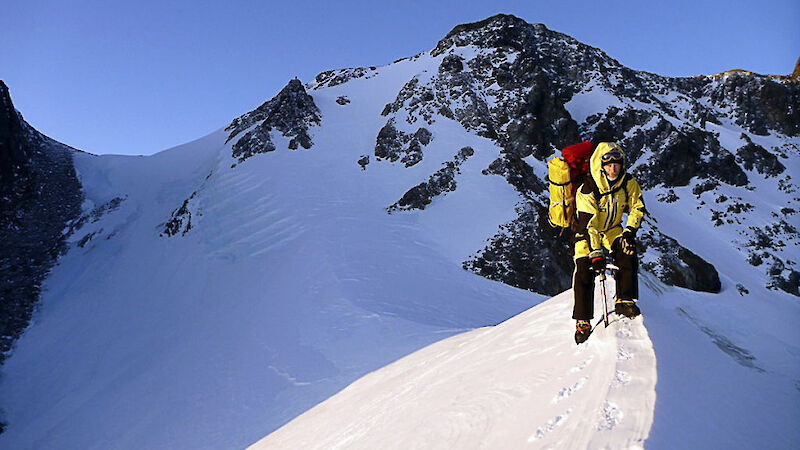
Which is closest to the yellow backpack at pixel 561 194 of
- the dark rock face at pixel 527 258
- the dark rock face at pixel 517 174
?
the dark rock face at pixel 527 258

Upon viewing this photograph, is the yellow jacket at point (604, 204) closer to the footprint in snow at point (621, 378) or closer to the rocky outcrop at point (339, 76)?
the footprint in snow at point (621, 378)

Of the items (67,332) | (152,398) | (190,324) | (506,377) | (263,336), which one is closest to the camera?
(506,377)

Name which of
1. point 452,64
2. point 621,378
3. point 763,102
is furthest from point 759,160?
point 621,378

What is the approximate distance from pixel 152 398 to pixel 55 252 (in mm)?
22134

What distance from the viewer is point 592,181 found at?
5.40 meters

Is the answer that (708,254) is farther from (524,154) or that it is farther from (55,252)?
(55,252)

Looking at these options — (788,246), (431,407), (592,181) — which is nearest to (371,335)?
(431,407)

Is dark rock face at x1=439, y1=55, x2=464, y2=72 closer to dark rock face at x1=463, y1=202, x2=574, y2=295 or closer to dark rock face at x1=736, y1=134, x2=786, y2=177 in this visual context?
dark rock face at x1=463, y1=202, x2=574, y2=295

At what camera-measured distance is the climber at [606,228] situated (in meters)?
5.05

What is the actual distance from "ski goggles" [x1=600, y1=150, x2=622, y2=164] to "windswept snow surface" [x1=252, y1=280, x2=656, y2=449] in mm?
1827

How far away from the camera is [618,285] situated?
5.13 meters

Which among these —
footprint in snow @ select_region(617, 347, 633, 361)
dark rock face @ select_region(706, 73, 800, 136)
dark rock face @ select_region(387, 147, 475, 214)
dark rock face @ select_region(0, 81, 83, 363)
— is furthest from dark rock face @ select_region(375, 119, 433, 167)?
dark rock face @ select_region(706, 73, 800, 136)

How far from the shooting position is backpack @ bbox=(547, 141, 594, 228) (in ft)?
18.4

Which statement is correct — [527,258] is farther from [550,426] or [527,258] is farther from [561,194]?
[550,426]
